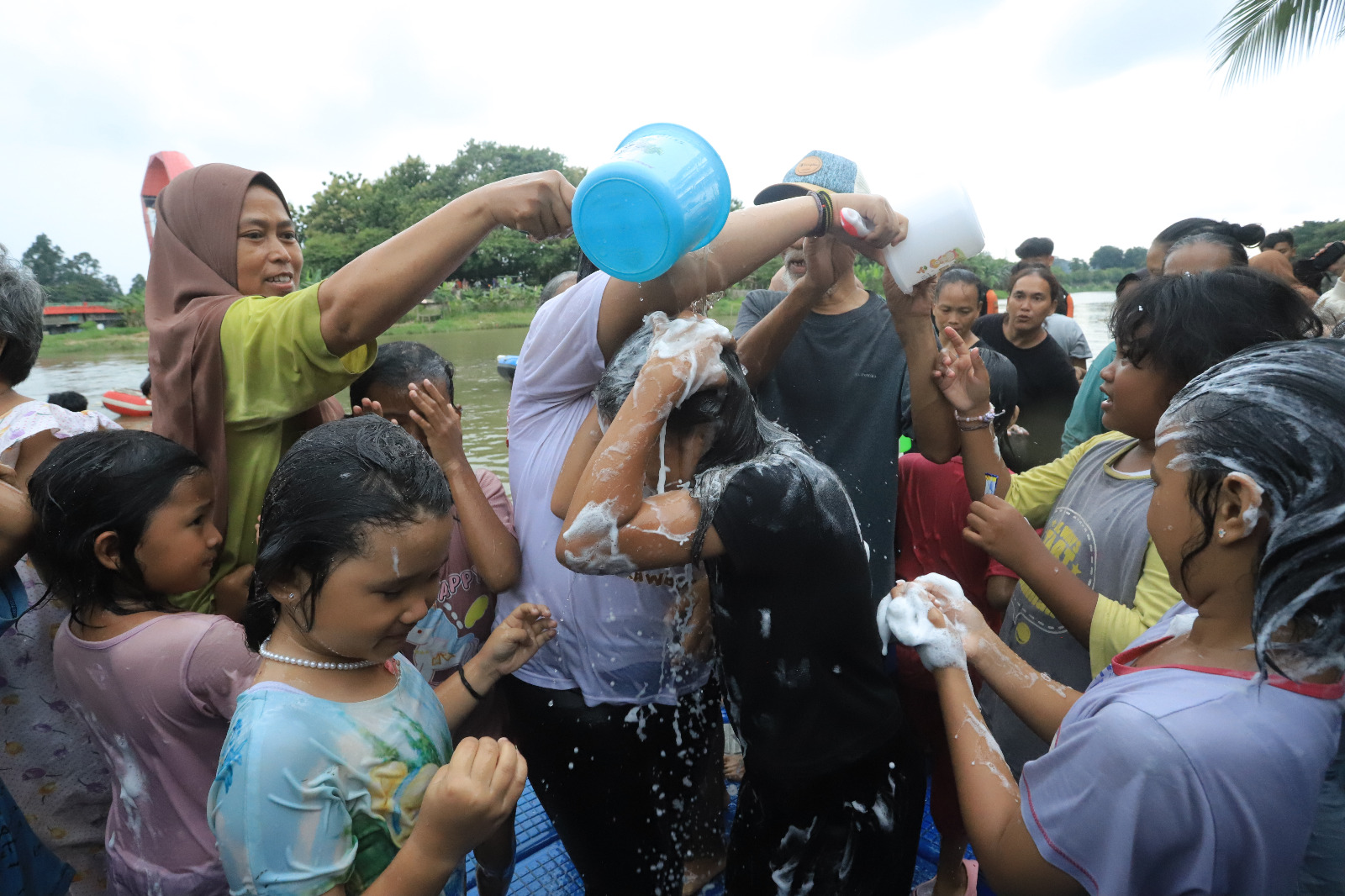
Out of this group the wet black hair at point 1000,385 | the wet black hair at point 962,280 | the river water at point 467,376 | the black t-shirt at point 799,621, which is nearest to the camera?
the black t-shirt at point 799,621

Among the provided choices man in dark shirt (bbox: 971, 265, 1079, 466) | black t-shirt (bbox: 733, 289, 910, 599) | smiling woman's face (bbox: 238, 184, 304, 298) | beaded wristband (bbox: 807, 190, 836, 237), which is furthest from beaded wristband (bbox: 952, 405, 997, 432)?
man in dark shirt (bbox: 971, 265, 1079, 466)

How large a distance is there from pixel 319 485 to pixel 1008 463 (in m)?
4.01

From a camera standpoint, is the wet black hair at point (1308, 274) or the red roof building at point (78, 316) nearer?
the wet black hair at point (1308, 274)

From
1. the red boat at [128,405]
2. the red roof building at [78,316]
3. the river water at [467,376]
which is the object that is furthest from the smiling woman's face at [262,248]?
the red roof building at [78,316]

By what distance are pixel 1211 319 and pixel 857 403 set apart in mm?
1221

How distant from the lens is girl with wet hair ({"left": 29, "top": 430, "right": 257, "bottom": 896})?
1.45 metres

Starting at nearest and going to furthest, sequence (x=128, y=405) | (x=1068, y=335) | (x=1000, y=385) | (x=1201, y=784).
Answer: (x=1201, y=784) < (x=1000, y=385) < (x=1068, y=335) < (x=128, y=405)

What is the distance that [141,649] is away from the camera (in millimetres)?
1457

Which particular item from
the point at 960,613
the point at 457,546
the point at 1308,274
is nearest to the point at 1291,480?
the point at 960,613

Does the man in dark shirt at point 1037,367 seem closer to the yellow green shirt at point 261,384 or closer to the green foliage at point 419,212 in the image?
the yellow green shirt at point 261,384

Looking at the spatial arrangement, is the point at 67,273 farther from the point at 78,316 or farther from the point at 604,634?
the point at 604,634

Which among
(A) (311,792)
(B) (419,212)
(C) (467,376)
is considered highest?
(B) (419,212)

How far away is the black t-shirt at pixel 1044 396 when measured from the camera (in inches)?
189

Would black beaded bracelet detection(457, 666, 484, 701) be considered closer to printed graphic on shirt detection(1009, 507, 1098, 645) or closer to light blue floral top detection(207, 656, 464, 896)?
light blue floral top detection(207, 656, 464, 896)
